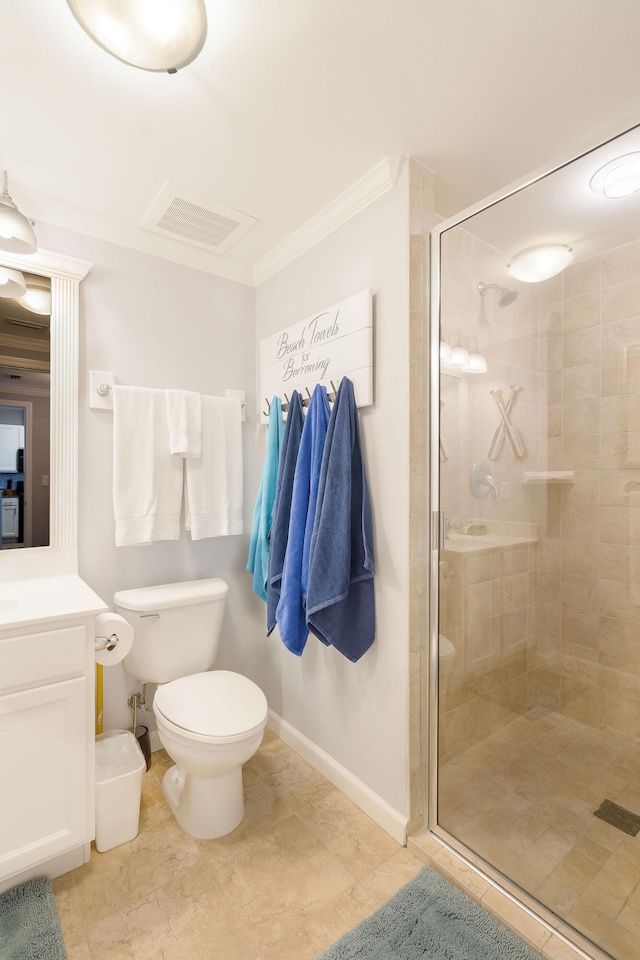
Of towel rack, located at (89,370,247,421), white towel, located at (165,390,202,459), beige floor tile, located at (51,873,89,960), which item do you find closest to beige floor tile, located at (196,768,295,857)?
beige floor tile, located at (51,873,89,960)

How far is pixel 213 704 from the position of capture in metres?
1.65

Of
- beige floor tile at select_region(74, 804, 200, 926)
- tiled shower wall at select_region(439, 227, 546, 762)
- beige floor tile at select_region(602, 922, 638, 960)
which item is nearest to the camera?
beige floor tile at select_region(602, 922, 638, 960)

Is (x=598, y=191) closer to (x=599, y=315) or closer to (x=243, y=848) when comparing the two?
(x=599, y=315)

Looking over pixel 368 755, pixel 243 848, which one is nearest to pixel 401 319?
pixel 368 755

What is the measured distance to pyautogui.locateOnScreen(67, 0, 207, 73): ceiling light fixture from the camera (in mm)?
1022

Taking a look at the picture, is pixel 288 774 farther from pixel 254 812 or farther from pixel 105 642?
pixel 105 642

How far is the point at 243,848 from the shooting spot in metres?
1.57

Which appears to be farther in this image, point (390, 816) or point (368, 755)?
point (368, 755)

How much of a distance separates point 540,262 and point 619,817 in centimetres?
164

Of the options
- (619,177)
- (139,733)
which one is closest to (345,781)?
(139,733)

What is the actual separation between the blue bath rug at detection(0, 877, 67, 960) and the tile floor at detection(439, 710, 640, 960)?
1.18 metres

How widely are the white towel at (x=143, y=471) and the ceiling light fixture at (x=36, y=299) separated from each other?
1.27 ft

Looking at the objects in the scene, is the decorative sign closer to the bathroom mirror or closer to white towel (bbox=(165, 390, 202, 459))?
white towel (bbox=(165, 390, 202, 459))

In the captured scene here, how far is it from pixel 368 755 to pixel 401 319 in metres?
1.58
